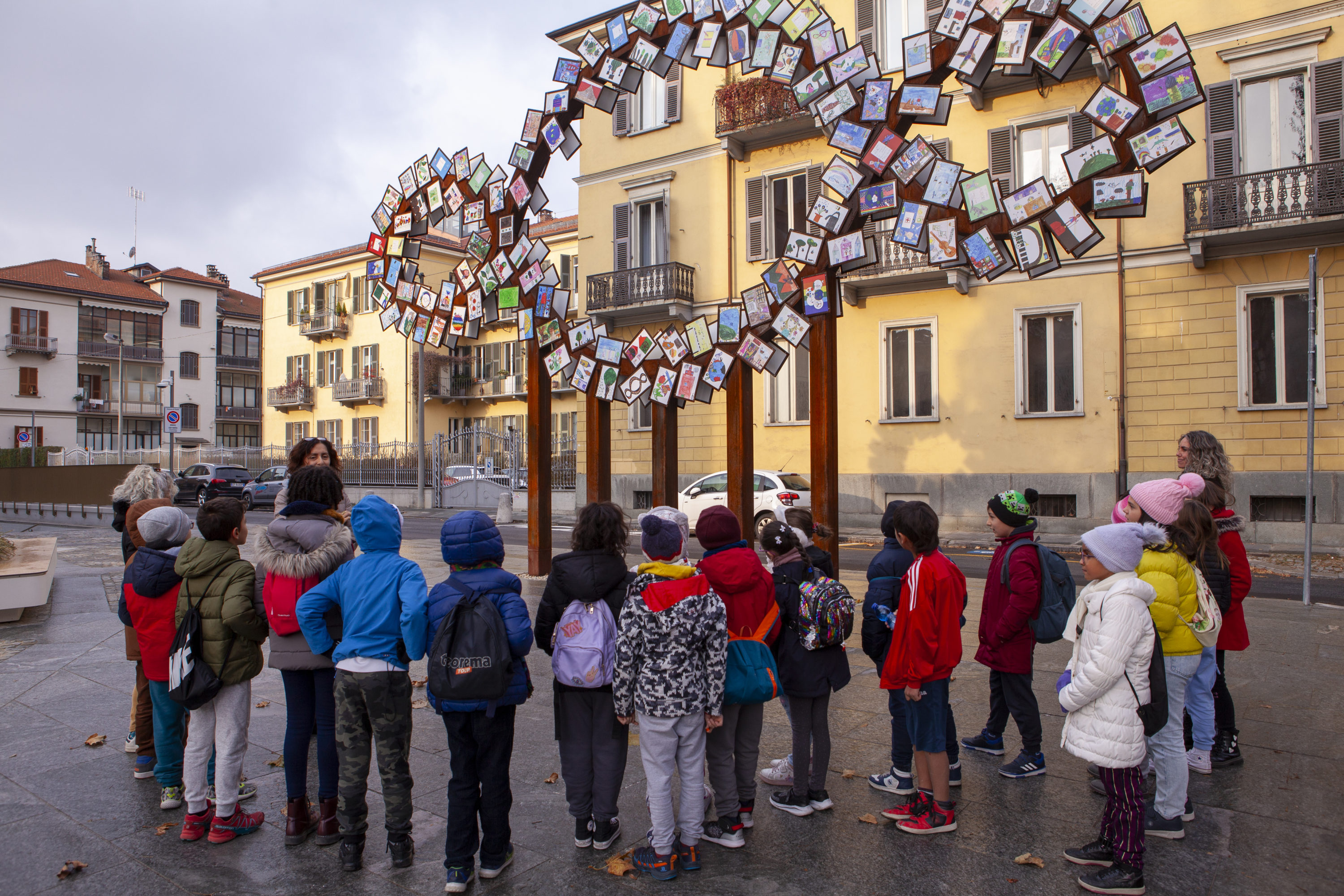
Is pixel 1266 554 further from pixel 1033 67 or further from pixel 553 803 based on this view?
pixel 553 803

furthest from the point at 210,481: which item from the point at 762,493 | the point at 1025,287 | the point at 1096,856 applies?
the point at 1096,856

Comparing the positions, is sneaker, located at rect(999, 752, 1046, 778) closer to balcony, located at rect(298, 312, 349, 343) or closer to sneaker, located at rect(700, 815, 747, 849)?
sneaker, located at rect(700, 815, 747, 849)

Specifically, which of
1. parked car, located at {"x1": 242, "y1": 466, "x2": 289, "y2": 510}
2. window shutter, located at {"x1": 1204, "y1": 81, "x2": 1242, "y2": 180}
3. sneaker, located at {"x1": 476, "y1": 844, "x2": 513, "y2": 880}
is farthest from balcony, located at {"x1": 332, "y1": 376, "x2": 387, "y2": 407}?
sneaker, located at {"x1": 476, "y1": 844, "x2": 513, "y2": 880}

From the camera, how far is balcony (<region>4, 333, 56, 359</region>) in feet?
165

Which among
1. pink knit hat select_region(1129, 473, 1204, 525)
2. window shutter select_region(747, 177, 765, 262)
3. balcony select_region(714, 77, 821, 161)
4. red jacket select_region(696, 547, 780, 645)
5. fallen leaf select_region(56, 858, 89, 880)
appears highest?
balcony select_region(714, 77, 821, 161)

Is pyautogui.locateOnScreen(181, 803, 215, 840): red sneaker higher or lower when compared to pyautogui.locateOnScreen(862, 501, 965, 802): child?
lower

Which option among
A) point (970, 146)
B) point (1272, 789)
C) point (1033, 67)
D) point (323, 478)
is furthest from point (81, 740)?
point (970, 146)

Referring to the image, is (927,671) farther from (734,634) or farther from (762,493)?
(762,493)

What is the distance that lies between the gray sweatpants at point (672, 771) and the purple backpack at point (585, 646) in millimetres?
243

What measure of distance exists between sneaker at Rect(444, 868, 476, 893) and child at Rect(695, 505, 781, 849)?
1.02 meters

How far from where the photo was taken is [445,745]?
501 cm

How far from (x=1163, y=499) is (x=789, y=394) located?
59.0ft

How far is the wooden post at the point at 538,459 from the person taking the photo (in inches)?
375

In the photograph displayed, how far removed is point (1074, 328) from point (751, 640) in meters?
16.6
